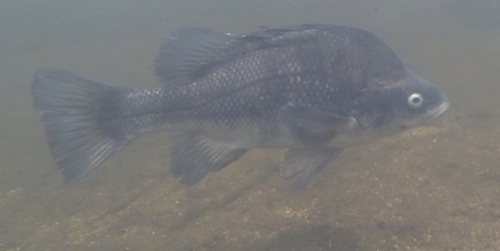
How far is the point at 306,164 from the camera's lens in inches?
151

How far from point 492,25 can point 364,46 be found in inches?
817

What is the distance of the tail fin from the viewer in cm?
412

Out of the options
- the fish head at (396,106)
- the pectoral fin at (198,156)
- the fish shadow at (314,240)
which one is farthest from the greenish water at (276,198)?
the fish head at (396,106)

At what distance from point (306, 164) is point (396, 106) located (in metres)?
0.95

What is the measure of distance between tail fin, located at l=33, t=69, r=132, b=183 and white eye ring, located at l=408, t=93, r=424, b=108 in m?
2.62

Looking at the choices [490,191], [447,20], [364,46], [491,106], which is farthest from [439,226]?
[447,20]

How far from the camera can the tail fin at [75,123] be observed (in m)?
4.12

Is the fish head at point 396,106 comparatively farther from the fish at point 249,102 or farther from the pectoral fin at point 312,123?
the pectoral fin at point 312,123

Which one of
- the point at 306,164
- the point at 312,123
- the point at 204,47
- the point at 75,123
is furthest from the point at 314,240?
the point at 75,123

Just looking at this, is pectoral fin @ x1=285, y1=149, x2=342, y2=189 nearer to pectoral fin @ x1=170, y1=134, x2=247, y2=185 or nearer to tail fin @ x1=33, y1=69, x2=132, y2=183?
pectoral fin @ x1=170, y1=134, x2=247, y2=185

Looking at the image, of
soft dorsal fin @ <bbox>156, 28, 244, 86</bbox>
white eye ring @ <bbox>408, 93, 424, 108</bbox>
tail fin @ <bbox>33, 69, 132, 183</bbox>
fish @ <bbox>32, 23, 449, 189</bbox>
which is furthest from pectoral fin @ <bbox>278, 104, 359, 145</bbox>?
tail fin @ <bbox>33, 69, 132, 183</bbox>

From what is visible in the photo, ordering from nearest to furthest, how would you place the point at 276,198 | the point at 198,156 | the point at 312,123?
the point at 312,123
the point at 198,156
the point at 276,198

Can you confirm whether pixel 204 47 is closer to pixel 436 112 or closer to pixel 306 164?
pixel 306 164

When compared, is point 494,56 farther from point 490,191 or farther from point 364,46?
point 364,46
